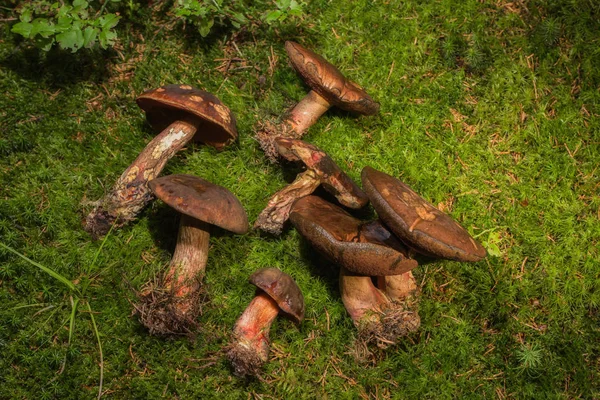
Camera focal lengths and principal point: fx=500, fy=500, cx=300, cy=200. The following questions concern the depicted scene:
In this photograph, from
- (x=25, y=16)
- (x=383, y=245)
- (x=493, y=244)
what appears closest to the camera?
(x=383, y=245)

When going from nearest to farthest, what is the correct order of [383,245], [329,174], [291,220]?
[383,245], [291,220], [329,174]

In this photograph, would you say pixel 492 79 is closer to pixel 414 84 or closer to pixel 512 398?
pixel 414 84

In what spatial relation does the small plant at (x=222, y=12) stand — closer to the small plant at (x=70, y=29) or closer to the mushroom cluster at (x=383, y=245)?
the small plant at (x=70, y=29)

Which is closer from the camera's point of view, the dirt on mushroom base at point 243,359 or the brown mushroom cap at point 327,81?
the dirt on mushroom base at point 243,359

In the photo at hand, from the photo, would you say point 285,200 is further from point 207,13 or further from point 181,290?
point 207,13

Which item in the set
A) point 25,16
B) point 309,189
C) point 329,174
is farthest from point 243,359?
point 25,16

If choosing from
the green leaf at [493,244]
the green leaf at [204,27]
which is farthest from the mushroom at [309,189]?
the green leaf at [204,27]
